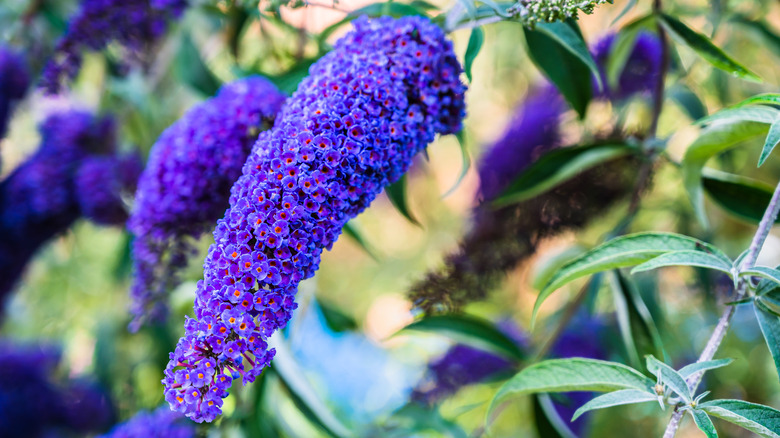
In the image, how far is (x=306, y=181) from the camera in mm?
581

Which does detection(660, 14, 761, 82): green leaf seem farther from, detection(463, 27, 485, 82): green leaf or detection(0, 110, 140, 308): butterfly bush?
detection(0, 110, 140, 308): butterfly bush

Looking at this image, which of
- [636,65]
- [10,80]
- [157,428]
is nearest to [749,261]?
[636,65]

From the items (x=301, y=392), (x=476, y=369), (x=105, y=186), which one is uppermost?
(x=105, y=186)

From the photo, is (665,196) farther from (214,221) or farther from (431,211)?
(214,221)

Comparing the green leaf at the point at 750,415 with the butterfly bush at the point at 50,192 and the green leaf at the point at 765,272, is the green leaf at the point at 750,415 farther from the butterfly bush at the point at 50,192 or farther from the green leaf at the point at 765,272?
the butterfly bush at the point at 50,192

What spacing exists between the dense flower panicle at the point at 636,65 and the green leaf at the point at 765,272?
1.90 ft

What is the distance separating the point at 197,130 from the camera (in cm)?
77

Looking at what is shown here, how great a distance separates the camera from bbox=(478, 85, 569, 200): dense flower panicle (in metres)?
1.13

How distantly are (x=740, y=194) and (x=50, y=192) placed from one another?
3.74 ft

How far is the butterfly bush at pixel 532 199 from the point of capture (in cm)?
106

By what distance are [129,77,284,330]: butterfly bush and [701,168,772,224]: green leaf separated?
24.4 inches

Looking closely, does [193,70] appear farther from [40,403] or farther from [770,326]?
[770,326]

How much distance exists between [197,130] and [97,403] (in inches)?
26.4

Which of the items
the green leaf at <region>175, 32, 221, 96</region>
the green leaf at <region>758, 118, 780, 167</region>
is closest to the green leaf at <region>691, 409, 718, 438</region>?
the green leaf at <region>758, 118, 780, 167</region>
